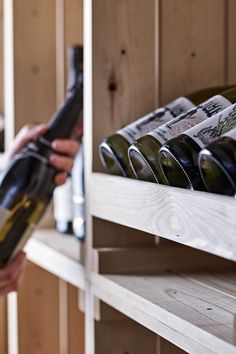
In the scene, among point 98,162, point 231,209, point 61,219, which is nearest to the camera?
point 231,209

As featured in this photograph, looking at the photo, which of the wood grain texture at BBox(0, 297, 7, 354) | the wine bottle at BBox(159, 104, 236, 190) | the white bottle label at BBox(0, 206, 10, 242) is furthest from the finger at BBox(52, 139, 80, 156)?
the wood grain texture at BBox(0, 297, 7, 354)

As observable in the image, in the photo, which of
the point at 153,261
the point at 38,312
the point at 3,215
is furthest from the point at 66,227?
the point at 153,261

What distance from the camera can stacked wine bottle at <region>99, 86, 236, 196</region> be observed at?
0.58 meters

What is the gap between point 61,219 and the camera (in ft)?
4.65

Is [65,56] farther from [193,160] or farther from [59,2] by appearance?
[193,160]

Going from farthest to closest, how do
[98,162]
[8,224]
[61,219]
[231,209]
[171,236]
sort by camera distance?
[61,219]
[8,224]
[98,162]
[171,236]
[231,209]

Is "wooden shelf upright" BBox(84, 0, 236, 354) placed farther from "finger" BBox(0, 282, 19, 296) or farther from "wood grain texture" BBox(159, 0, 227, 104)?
"finger" BBox(0, 282, 19, 296)

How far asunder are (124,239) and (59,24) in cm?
65

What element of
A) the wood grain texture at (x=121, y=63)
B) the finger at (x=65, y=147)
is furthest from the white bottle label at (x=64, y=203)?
the wood grain texture at (x=121, y=63)

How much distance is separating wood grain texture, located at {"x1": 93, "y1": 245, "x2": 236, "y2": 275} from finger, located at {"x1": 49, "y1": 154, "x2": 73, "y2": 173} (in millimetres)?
286

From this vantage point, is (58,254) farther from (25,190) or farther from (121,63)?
(121,63)

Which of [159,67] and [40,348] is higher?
[159,67]

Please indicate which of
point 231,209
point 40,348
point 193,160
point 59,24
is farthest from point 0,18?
point 231,209

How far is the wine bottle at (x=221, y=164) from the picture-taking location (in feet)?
1.86
